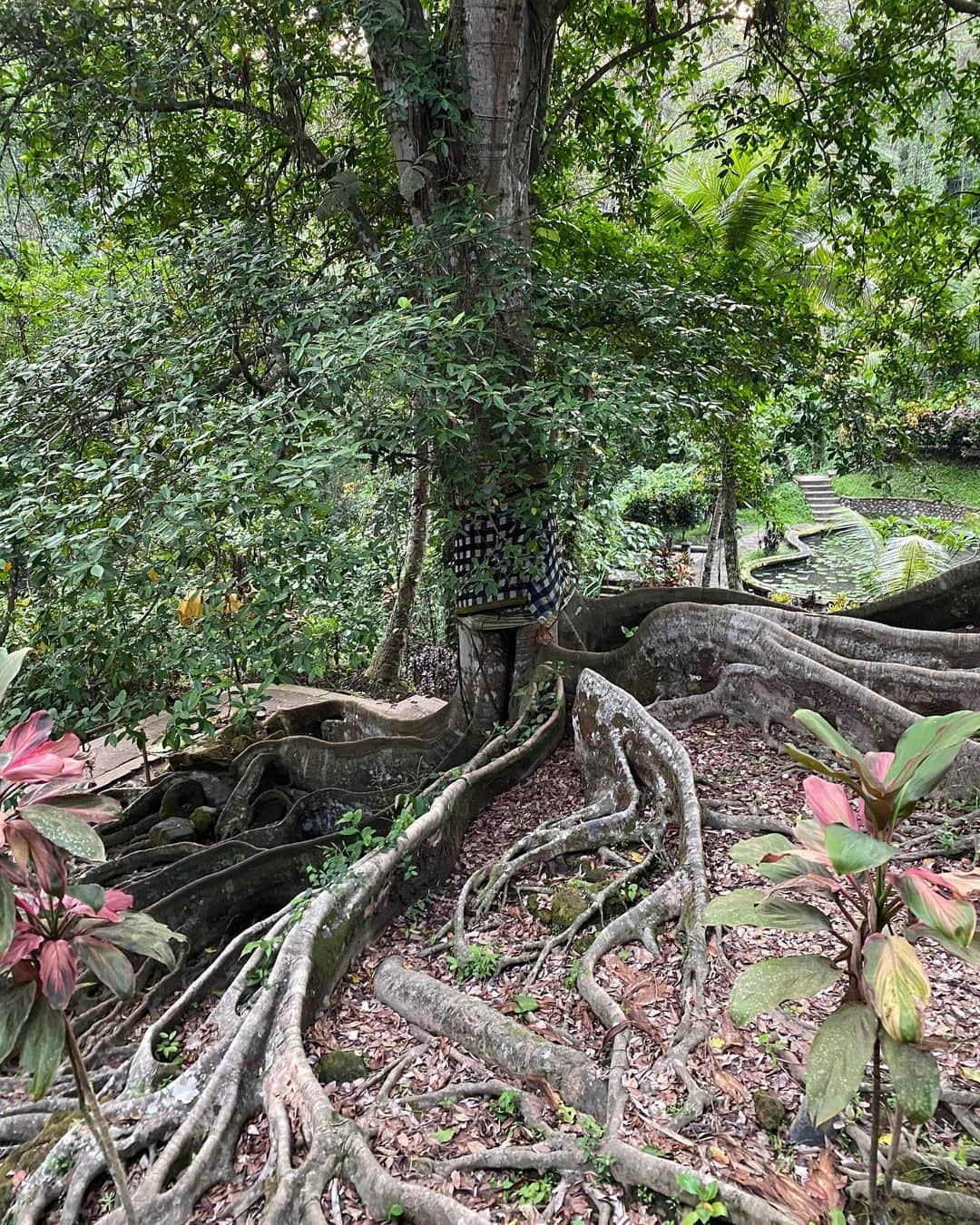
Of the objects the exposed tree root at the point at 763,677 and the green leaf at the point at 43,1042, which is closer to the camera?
the green leaf at the point at 43,1042

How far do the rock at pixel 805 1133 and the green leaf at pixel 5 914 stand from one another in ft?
5.96

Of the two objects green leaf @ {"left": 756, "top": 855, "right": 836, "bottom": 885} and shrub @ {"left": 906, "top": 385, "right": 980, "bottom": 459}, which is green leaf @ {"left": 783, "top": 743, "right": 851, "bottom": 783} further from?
shrub @ {"left": 906, "top": 385, "right": 980, "bottom": 459}

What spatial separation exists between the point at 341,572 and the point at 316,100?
4684mm

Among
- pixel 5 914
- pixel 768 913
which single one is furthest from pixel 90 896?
pixel 768 913

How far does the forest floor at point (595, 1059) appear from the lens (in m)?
1.89

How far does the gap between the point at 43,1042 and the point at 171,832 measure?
143 inches

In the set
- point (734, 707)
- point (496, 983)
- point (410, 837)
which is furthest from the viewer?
point (734, 707)

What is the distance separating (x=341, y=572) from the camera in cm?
300

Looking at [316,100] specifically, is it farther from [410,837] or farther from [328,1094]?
[328,1094]

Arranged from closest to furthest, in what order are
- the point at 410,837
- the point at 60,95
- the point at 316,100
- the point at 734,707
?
the point at 410,837
the point at 60,95
the point at 734,707
the point at 316,100

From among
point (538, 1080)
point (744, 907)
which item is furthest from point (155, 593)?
point (744, 907)

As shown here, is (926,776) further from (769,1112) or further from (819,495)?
(819,495)

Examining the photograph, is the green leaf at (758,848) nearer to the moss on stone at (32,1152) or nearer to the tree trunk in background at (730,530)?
the moss on stone at (32,1152)

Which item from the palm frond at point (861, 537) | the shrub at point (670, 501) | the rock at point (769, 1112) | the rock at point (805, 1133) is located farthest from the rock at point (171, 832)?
the shrub at point (670, 501)
